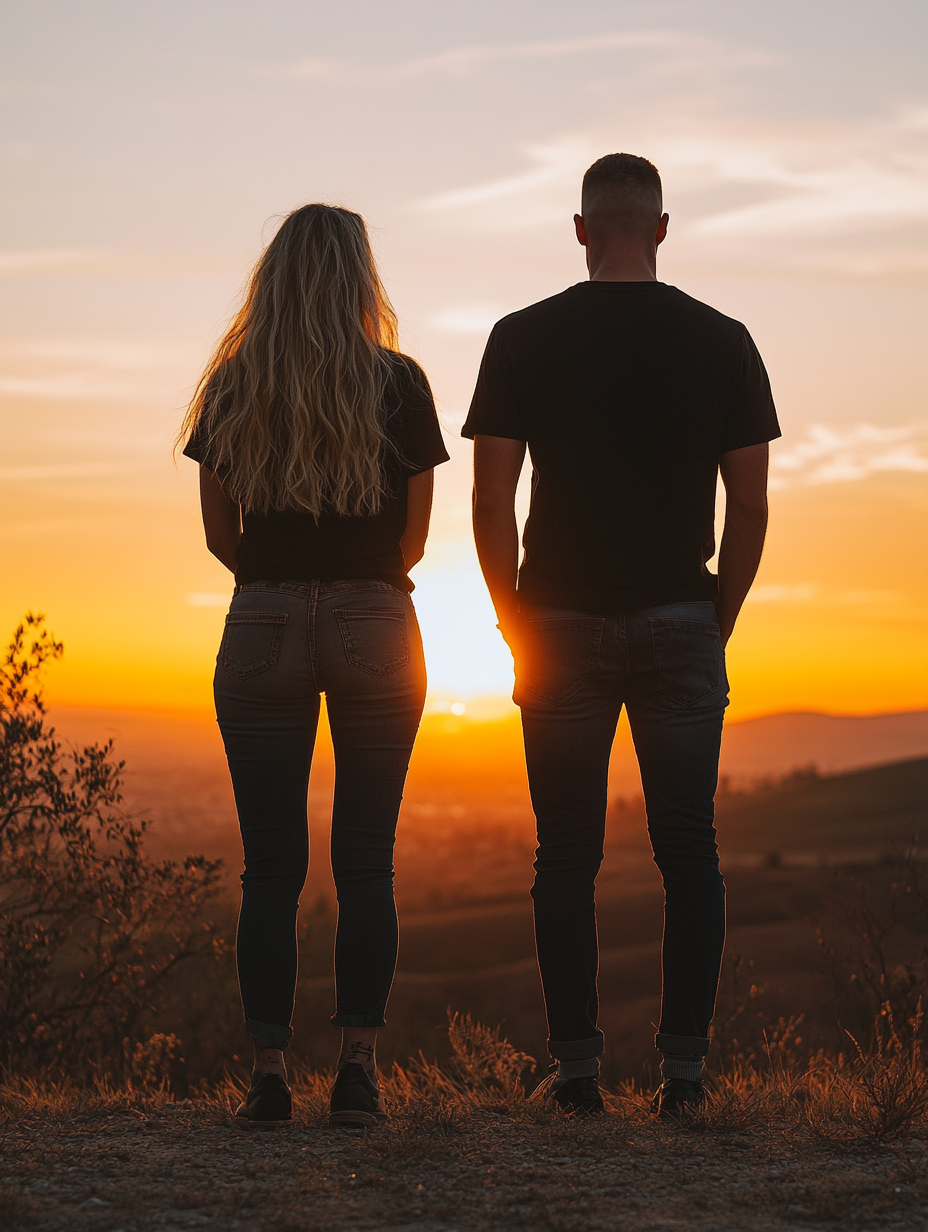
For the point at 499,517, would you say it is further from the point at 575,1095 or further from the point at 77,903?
the point at 77,903

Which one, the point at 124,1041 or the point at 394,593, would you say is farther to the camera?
the point at 124,1041

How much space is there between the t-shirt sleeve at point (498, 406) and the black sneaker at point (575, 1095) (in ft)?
6.37

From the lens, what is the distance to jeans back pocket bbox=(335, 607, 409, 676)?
3.13m

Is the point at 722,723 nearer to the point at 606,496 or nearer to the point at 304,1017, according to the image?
the point at 606,496

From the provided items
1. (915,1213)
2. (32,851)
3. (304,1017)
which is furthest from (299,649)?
(304,1017)

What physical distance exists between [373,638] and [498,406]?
0.81 m

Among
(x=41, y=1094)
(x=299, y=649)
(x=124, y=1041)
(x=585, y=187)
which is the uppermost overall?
(x=585, y=187)

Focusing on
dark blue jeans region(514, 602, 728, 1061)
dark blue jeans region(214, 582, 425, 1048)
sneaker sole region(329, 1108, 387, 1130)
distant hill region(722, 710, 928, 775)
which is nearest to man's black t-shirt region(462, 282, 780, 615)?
dark blue jeans region(514, 602, 728, 1061)

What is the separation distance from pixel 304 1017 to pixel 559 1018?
2144 cm

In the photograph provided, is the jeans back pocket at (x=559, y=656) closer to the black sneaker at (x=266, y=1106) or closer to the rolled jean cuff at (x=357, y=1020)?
the rolled jean cuff at (x=357, y=1020)

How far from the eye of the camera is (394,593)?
3.25 metres

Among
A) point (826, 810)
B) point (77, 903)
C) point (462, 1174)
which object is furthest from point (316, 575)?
point (826, 810)

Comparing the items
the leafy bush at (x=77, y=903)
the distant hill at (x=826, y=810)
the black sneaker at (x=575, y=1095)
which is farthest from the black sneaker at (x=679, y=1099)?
the distant hill at (x=826, y=810)

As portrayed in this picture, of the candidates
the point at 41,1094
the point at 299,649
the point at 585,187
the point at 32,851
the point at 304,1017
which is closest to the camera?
the point at 299,649
